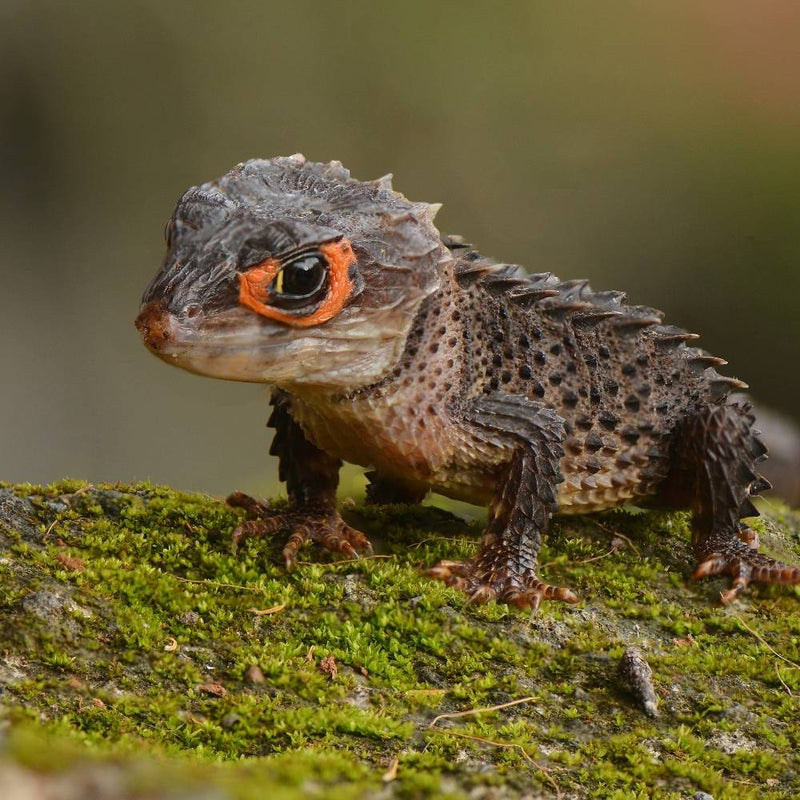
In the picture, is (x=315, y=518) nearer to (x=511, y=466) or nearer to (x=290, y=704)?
(x=511, y=466)

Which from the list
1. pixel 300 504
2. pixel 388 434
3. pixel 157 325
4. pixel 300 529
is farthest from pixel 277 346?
pixel 300 504

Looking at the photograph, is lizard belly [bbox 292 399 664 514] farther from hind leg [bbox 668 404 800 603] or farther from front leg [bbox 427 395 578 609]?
hind leg [bbox 668 404 800 603]

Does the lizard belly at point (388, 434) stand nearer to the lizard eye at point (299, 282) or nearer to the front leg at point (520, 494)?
the front leg at point (520, 494)

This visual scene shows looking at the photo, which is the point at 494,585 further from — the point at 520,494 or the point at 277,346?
the point at 277,346

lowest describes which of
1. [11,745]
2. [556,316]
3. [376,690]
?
[376,690]

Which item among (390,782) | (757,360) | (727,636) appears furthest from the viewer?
(757,360)

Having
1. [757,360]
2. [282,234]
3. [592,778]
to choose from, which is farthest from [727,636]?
[757,360]

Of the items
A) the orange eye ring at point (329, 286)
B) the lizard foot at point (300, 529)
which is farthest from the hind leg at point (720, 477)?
the orange eye ring at point (329, 286)
